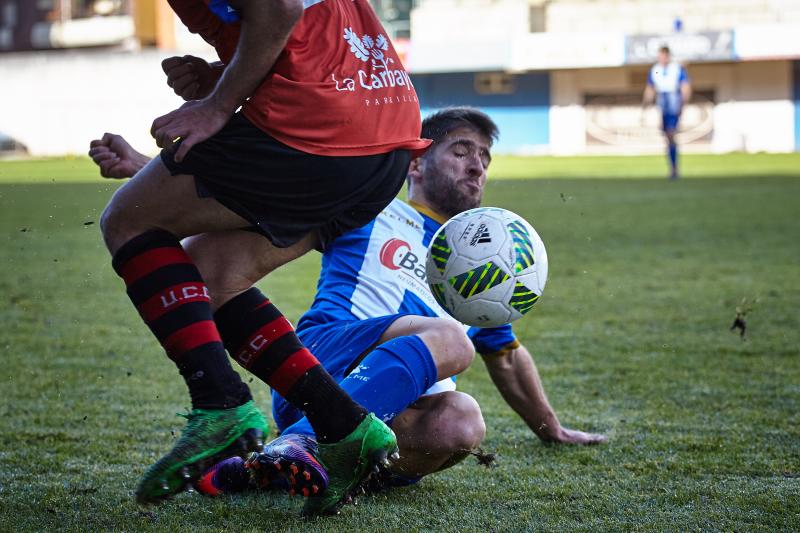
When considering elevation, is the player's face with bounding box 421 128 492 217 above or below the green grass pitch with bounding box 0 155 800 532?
above

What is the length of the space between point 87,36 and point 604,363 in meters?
39.4

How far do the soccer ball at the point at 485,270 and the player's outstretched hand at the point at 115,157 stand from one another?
0.76 m

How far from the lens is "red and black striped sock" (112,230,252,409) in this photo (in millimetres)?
2158

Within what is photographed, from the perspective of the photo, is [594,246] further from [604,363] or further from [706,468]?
[706,468]

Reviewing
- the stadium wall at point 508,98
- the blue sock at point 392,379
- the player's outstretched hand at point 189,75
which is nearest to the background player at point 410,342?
the blue sock at point 392,379

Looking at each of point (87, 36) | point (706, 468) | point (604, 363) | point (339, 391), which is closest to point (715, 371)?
point (604, 363)

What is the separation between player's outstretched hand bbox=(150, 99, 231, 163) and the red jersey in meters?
0.07

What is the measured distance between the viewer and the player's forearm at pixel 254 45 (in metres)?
2.03

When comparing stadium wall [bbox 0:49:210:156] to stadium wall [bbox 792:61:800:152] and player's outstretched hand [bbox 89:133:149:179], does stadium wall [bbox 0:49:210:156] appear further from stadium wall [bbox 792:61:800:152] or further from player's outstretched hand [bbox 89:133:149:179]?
player's outstretched hand [bbox 89:133:149:179]

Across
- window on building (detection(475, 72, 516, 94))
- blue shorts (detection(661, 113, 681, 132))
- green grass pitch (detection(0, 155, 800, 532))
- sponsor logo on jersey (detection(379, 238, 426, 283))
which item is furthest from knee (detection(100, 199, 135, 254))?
window on building (detection(475, 72, 516, 94))

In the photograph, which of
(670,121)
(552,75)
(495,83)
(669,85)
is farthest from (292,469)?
(495,83)

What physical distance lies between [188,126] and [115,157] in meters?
0.47

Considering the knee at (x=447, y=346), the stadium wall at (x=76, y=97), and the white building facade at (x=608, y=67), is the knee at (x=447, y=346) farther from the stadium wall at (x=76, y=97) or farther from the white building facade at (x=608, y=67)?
the stadium wall at (x=76, y=97)

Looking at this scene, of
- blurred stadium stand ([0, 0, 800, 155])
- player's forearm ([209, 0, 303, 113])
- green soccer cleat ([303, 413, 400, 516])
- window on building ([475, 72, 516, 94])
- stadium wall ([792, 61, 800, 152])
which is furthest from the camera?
window on building ([475, 72, 516, 94])
